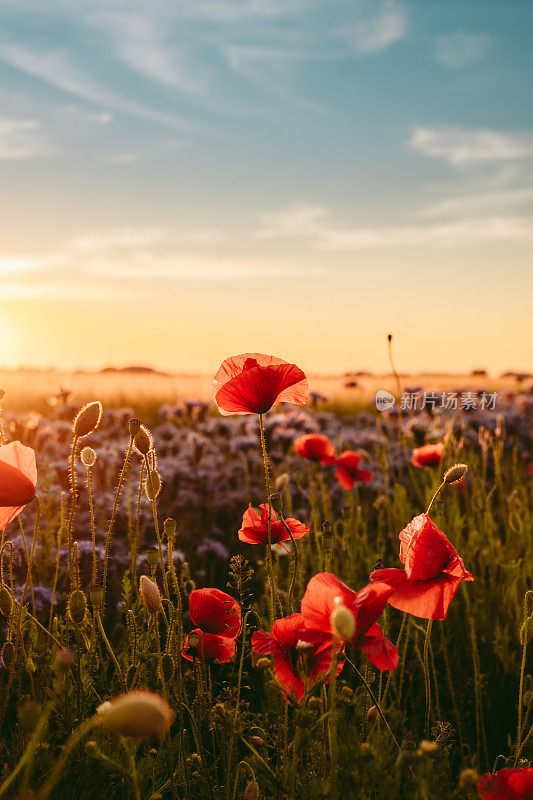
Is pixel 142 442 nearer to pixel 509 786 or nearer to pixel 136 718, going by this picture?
pixel 136 718

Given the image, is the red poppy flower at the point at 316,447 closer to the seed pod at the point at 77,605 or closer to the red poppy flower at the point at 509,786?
the seed pod at the point at 77,605

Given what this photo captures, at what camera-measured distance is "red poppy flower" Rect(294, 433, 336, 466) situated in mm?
2738

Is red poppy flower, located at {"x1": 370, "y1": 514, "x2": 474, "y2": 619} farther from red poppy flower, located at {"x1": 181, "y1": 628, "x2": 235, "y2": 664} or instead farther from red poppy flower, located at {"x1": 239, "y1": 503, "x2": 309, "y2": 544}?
red poppy flower, located at {"x1": 181, "y1": 628, "x2": 235, "y2": 664}

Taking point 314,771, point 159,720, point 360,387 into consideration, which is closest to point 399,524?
point 314,771

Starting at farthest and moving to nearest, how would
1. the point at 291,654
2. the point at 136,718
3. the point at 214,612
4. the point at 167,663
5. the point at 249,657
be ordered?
1. the point at 249,657
2. the point at 214,612
3. the point at 167,663
4. the point at 291,654
5. the point at 136,718

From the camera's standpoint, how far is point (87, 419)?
1534 mm

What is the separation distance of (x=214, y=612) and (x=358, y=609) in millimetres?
595

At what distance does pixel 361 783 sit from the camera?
44.1 inches

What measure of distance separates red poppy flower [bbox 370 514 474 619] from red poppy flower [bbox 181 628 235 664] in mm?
475

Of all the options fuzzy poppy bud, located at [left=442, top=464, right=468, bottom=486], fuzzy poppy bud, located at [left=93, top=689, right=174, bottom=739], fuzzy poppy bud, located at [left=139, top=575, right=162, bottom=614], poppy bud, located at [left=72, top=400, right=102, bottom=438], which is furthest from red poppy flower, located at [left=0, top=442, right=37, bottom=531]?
fuzzy poppy bud, located at [left=442, top=464, right=468, bottom=486]

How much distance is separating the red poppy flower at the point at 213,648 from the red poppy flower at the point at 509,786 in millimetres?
638

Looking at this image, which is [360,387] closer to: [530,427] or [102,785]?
[530,427]

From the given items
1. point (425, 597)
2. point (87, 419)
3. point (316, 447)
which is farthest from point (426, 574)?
point (316, 447)

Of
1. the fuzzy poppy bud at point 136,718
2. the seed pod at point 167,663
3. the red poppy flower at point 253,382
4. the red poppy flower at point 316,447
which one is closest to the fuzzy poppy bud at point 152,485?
the red poppy flower at point 253,382
